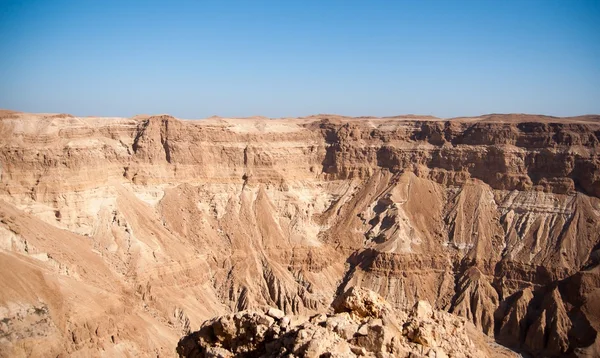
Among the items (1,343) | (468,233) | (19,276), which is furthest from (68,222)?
(468,233)

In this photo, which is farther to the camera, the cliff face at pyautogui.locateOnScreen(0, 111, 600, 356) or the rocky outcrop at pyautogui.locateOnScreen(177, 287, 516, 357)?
the cliff face at pyautogui.locateOnScreen(0, 111, 600, 356)

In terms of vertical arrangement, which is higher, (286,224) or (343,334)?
(343,334)

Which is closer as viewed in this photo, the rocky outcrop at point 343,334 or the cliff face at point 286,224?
the rocky outcrop at point 343,334

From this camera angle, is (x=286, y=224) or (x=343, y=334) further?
(x=286, y=224)

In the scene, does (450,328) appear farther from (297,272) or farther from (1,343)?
(297,272)
